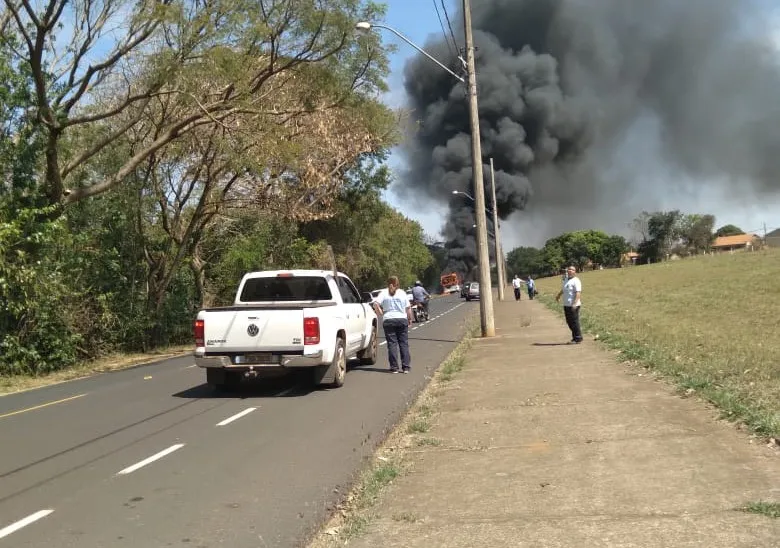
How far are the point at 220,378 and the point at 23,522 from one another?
5820 mm

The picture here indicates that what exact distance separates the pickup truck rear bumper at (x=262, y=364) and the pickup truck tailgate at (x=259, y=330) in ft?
0.42

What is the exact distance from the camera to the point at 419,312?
28500 millimetres

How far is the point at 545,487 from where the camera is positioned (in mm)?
5238

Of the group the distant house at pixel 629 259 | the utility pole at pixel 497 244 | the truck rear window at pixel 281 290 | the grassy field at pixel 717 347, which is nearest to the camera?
the grassy field at pixel 717 347

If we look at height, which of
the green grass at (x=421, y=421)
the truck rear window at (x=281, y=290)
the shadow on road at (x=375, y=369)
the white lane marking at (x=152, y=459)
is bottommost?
the white lane marking at (x=152, y=459)

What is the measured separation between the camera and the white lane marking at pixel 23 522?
494 centimetres

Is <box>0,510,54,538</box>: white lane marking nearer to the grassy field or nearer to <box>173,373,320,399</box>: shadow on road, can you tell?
<box>173,373,320,399</box>: shadow on road

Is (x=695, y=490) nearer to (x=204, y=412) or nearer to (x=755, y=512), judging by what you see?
(x=755, y=512)

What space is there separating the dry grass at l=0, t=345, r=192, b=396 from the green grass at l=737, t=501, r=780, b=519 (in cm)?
1296

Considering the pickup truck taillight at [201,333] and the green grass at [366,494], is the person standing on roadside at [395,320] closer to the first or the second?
the pickup truck taillight at [201,333]

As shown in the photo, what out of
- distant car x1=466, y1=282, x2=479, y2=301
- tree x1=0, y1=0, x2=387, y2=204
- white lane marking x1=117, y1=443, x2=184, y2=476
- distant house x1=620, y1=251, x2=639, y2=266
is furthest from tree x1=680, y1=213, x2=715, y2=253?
white lane marking x1=117, y1=443, x2=184, y2=476

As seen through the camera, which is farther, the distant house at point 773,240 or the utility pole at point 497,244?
the distant house at point 773,240

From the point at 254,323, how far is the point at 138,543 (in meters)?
5.84

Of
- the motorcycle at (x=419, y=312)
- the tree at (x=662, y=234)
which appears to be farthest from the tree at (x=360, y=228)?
the tree at (x=662, y=234)
